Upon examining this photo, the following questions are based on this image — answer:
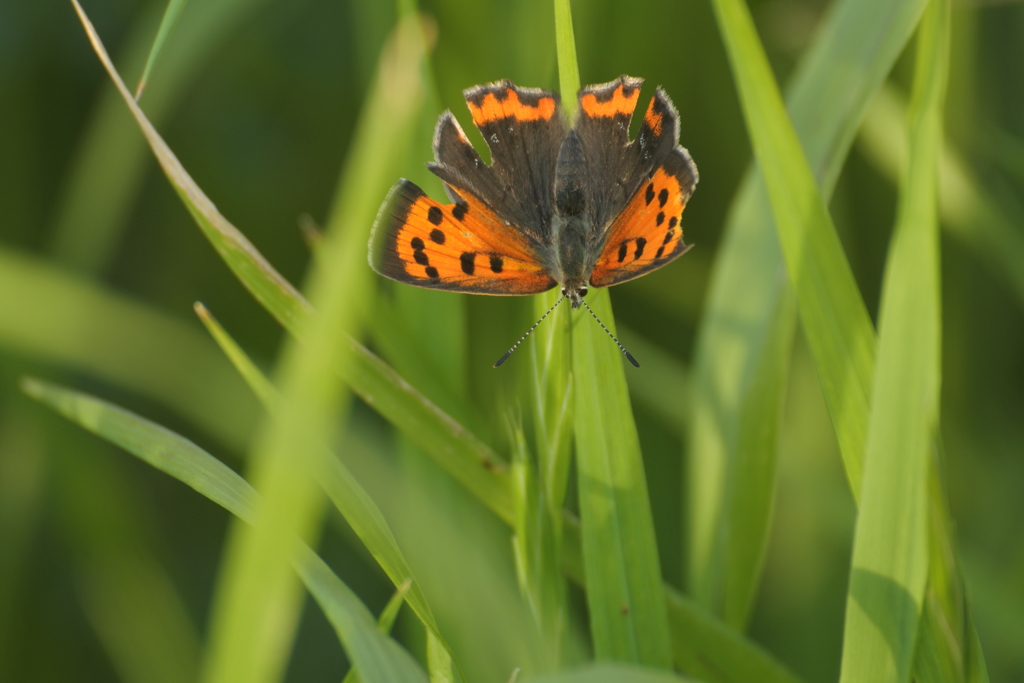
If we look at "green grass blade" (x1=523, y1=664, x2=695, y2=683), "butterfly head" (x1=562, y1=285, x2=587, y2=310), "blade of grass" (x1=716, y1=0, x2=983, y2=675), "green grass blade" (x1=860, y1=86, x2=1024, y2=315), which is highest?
"green grass blade" (x1=860, y1=86, x2=1024, y2=315)

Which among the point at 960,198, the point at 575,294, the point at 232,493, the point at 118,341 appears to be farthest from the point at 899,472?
the point at 118,341

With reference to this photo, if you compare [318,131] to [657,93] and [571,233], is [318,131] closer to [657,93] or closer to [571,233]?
[571,233]

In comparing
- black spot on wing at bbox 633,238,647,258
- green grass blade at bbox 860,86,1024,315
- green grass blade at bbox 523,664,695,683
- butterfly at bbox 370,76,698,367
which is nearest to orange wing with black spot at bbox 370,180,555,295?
butterfly at bbox 370,76,698,367

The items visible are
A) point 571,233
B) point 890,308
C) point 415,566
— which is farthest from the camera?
point 571,233

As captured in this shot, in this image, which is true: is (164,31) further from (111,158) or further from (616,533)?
(111,158)

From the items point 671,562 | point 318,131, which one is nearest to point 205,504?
point 318,131

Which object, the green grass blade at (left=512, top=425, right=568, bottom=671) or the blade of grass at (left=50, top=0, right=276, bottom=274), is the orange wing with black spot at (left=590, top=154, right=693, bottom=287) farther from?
the blade of grass at (left=50, top=0, right=276, bottom=274)
